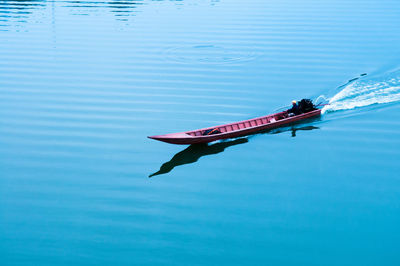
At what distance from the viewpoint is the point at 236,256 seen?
66.3 ft

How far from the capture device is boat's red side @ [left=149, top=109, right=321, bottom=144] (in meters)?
27.2

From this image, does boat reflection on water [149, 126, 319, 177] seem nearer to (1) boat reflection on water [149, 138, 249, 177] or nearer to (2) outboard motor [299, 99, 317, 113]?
(1) boat reflection on water [149, 138, 249, 177]

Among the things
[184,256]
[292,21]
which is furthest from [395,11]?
[184,256]

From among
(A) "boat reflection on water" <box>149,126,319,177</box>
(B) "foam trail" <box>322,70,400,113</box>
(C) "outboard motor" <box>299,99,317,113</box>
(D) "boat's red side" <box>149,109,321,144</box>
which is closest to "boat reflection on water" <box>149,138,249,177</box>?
(A) "boat reflection on water" <box>149,126,319,177</box>

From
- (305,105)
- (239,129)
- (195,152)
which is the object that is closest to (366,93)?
(305,105)

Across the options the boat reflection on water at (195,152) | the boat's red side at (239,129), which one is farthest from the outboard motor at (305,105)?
the boat reflection on water at (195,152)

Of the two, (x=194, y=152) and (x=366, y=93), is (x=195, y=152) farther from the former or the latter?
(x=366, y=93)

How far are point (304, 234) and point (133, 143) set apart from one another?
443 inches

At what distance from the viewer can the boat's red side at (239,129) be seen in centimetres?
2723

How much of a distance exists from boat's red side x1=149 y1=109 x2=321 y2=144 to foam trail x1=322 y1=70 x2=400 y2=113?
7.71 ft

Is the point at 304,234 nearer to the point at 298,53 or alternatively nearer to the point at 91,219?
the point at 91,219

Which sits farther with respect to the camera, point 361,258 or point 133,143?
point 133,143

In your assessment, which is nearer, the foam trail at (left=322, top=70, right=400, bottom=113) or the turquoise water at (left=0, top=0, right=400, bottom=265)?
the turquoise water at (left=0, top=0, right=400, bottom=265)

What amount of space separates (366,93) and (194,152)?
13.5 m
